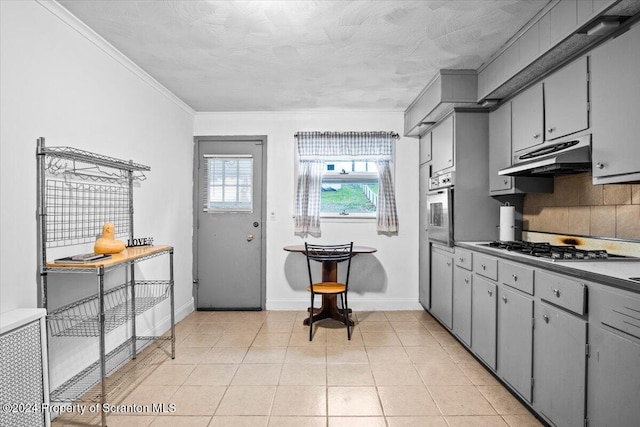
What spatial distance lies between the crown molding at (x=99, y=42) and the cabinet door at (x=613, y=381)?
3372 millimetres

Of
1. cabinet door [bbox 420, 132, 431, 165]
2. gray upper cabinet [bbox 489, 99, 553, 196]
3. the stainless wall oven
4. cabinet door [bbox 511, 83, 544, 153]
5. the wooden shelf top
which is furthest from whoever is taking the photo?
cabinet door [bbox 420, 132, 431, 165]

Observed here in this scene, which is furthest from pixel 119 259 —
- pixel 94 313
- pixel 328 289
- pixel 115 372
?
pixel 328 289

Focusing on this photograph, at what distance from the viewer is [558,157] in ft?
7.20

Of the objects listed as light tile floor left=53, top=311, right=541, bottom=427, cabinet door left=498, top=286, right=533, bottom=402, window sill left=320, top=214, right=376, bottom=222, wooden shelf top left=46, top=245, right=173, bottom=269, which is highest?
window sill left=320, top=214, right=376, bottom=222

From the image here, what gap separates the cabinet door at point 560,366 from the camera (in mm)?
1729

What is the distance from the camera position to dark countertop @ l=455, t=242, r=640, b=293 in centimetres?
152

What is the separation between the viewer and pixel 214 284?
14.9 feet

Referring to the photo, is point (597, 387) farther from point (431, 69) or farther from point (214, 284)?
point (214, 284)

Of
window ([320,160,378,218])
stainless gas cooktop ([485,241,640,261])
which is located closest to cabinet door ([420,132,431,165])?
window ([320,160,378,218])

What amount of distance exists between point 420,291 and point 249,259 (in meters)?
2.16

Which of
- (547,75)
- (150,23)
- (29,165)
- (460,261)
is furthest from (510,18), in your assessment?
(29,165)

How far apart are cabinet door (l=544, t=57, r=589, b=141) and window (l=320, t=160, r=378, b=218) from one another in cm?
230

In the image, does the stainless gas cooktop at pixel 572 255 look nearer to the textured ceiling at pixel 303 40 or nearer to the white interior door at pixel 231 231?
the textured ceiling at pixel 303 40

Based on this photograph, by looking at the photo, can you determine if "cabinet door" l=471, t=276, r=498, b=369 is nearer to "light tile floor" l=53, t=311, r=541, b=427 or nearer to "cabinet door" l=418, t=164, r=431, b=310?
"light tile floor" l=53, t=311, r=541, b=427
